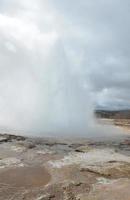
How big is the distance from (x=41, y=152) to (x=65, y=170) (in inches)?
169

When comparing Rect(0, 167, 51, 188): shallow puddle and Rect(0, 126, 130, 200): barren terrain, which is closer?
Rect(0, 126, 130, 200): barren terrain

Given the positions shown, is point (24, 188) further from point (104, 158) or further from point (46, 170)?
point (104, 158)

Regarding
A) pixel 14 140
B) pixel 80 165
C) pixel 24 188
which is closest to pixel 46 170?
pixel 80 165

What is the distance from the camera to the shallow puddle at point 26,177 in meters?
9.48

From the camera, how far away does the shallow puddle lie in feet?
31.1

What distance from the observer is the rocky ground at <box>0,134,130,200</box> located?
8117 millimetres

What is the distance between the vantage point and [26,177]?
405 inches

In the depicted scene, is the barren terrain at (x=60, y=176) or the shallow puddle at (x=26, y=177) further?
the shallow puddle at (x=26, y=177)

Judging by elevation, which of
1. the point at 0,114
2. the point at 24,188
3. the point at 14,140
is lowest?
the point at 24,188

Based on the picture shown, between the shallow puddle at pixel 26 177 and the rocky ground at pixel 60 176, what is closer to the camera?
the rocky ground at pixel 60 176

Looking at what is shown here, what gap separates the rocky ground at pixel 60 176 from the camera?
8117 millimetres

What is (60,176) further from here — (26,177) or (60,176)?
(26,177)

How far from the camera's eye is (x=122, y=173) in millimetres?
11016

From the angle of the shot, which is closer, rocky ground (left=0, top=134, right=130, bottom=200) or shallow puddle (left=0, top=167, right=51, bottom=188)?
rocky ground (left=0, top=134, right=130, bottom=200)
